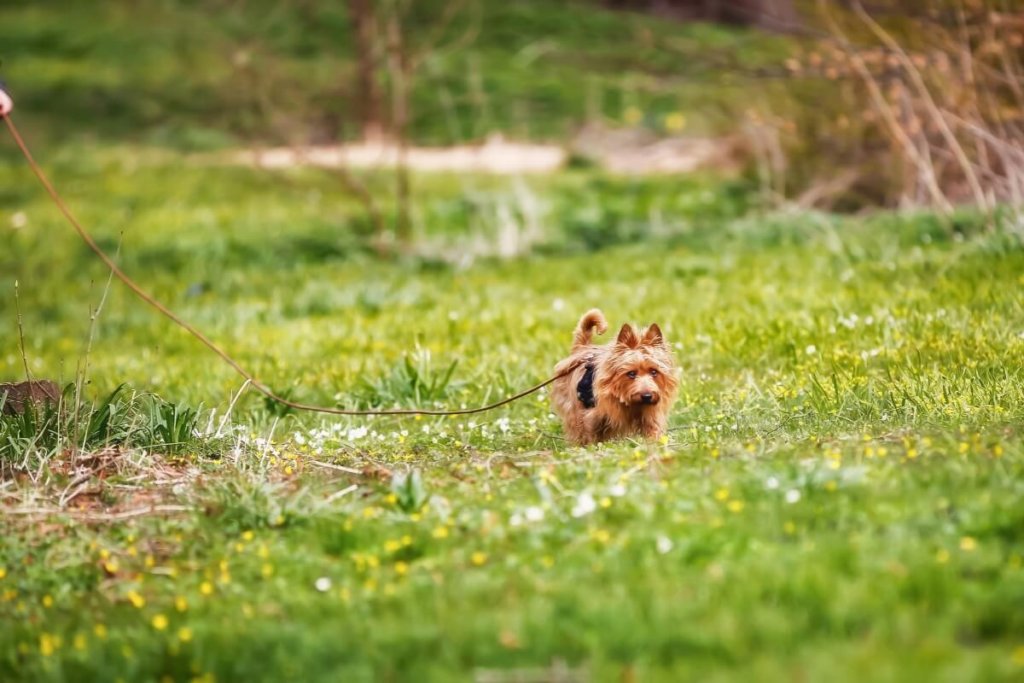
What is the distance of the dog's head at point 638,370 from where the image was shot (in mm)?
6289

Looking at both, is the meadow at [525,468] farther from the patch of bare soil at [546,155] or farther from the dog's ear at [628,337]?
the patch of bare soil at [546,155]

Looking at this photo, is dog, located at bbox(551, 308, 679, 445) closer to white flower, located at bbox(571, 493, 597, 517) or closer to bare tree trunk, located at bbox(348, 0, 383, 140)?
white flower, located at bbox(571, 493, 597, 517)

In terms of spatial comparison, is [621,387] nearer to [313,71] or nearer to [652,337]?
[652,337]

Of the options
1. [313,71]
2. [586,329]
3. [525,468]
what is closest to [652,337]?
[586,329]

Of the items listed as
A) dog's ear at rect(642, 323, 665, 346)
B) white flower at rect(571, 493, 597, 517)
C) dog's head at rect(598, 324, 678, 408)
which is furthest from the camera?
dog's ear at rect(642, 323, 665, 346)

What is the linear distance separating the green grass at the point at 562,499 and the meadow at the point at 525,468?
17mm

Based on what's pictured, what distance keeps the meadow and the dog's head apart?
0.84ft

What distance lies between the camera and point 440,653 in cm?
425

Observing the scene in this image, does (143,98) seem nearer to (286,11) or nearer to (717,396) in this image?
(286,11)

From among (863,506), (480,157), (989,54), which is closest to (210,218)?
(480,157)

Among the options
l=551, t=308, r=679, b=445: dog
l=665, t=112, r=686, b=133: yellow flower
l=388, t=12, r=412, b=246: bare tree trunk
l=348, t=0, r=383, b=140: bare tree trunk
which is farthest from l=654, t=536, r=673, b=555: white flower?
l=665, t=112, r=686, b=133: yellow flower

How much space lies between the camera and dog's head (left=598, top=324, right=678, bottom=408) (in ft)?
20.6

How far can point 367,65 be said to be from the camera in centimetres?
1806

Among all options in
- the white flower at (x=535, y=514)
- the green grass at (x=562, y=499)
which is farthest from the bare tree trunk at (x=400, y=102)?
the white flower at (x=535, y=514)
